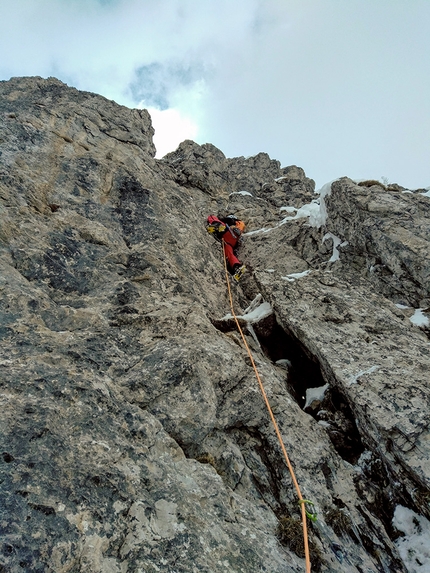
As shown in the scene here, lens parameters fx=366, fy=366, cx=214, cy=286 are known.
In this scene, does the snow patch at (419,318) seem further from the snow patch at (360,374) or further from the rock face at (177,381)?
the snow patch at (360,374)

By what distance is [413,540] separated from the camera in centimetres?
525

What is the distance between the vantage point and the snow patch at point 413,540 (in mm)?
4945

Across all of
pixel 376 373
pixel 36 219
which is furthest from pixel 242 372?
pixel 36 219

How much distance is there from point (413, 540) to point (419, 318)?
591 cm

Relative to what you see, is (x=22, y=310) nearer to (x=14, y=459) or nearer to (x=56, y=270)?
(x=56, y=270)

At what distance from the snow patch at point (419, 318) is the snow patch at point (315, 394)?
3626mm

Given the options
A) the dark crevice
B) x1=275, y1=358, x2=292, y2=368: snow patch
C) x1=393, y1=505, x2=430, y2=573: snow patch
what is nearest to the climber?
the dark crevice

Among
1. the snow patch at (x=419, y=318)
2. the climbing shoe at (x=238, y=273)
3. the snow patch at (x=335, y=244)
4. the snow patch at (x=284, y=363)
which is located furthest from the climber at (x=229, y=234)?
the snow patch at (x=419, y=318)

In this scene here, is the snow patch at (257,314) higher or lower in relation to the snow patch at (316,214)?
lower

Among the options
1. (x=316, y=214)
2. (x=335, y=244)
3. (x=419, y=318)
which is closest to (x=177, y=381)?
(x=419, y=318)

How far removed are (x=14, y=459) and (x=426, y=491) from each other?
220 inches

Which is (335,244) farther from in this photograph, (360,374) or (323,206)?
(360,374)

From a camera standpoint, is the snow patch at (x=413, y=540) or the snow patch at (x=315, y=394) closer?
the snow patch at (x=413, y=540)

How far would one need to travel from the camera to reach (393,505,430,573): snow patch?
4.95 m
